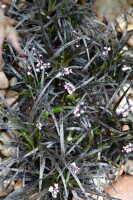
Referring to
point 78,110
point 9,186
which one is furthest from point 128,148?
point 9,186

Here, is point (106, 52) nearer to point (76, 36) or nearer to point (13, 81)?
point (76, 36)

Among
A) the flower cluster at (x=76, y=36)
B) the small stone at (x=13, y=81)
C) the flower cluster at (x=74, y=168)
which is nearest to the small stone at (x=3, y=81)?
the small stone at (x=13, y=81)

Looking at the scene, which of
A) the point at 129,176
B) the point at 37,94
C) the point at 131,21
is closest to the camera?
the point at 37,94

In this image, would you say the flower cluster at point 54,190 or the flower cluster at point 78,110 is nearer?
the flower cluster at point 54,190

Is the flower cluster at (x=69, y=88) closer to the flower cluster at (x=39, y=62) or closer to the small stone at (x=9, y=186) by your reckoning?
the flower cluster at (x=39, y=62)

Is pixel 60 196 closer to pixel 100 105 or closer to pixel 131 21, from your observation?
pixel 100 105

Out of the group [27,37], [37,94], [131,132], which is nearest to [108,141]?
[131,132]

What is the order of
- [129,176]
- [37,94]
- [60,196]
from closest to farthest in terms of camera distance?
1. [60,196]
2. [37,94]
3. [129,176]

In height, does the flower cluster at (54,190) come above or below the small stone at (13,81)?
below
